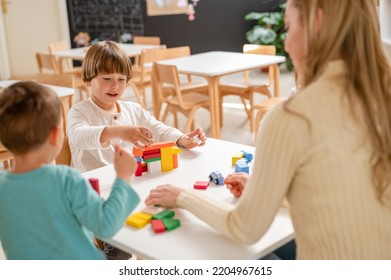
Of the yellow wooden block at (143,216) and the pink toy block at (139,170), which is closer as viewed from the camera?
the yellow wooden block at (143,216)

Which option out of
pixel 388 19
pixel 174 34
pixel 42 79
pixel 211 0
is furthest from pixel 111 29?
pixel 388 19

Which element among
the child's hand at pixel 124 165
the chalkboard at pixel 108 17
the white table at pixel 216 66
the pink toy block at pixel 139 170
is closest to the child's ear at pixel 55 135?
the child's hand at pixel 124 165

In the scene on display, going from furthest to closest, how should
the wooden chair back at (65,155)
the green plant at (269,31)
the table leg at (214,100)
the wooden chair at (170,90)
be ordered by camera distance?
the green plant at (269,31) → the wooden chair at (170,90) → the table leg at (214,100) → the wooden chair back at (65,155)

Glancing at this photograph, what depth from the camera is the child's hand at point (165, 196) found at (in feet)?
4.59

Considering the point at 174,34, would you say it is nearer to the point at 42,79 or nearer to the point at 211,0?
the point at 211,0

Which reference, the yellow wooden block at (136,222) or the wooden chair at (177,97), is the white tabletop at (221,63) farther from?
the yellow wooden block at (136,222)

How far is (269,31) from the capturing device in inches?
316

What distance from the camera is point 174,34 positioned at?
8.27m

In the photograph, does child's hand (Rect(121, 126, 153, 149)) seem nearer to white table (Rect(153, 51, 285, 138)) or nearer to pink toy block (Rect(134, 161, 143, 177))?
pink toy block (Rect(134, 161, 143, 177))

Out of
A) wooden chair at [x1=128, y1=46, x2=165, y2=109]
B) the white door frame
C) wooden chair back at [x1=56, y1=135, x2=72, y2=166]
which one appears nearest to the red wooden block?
wooden chair back at [x1=56, y1=135, x2=72, y2=166]

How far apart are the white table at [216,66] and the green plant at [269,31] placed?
3.01 metres

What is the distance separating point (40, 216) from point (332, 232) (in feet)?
2.20

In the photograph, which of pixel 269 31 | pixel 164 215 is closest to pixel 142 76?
pixel 269 31

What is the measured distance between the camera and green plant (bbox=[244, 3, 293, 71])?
7.99m
